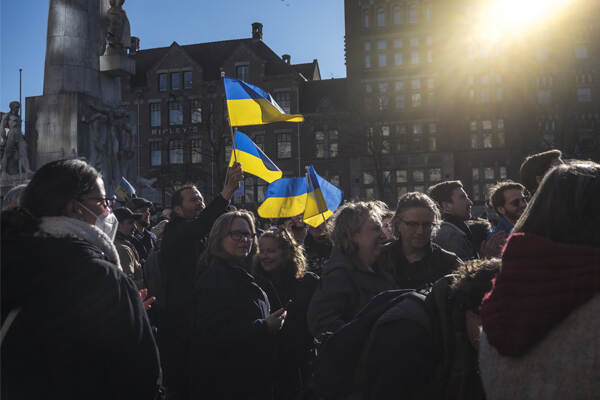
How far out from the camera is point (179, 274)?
4391 millimetres

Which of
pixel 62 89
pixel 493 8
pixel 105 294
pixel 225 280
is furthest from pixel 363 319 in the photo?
pixel 493 8

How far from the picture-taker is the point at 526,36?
135 ft

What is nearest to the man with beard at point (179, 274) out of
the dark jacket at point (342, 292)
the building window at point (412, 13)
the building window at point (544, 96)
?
the dark jacket at point (342, 292)

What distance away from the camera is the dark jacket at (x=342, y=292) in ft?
10.9

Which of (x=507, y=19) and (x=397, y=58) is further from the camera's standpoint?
(x=397, y=58)

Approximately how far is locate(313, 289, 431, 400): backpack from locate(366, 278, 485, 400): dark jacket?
3.0 inches

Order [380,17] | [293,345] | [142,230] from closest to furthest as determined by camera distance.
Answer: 1. [293,345]
2. [142,230]
3. [380,17]

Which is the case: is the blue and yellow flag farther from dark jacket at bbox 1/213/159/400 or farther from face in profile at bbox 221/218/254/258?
dark jacket at bbox 1/213/159/400

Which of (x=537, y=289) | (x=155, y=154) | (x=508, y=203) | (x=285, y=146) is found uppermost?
(x=285, y=146)

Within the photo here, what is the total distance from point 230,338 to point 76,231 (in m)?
1.60

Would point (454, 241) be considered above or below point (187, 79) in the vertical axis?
below

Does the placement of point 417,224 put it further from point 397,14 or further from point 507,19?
point 507,19

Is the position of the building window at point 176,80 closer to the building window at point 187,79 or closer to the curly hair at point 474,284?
the building window at point 187,79

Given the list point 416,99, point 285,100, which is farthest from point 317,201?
point 416,99
